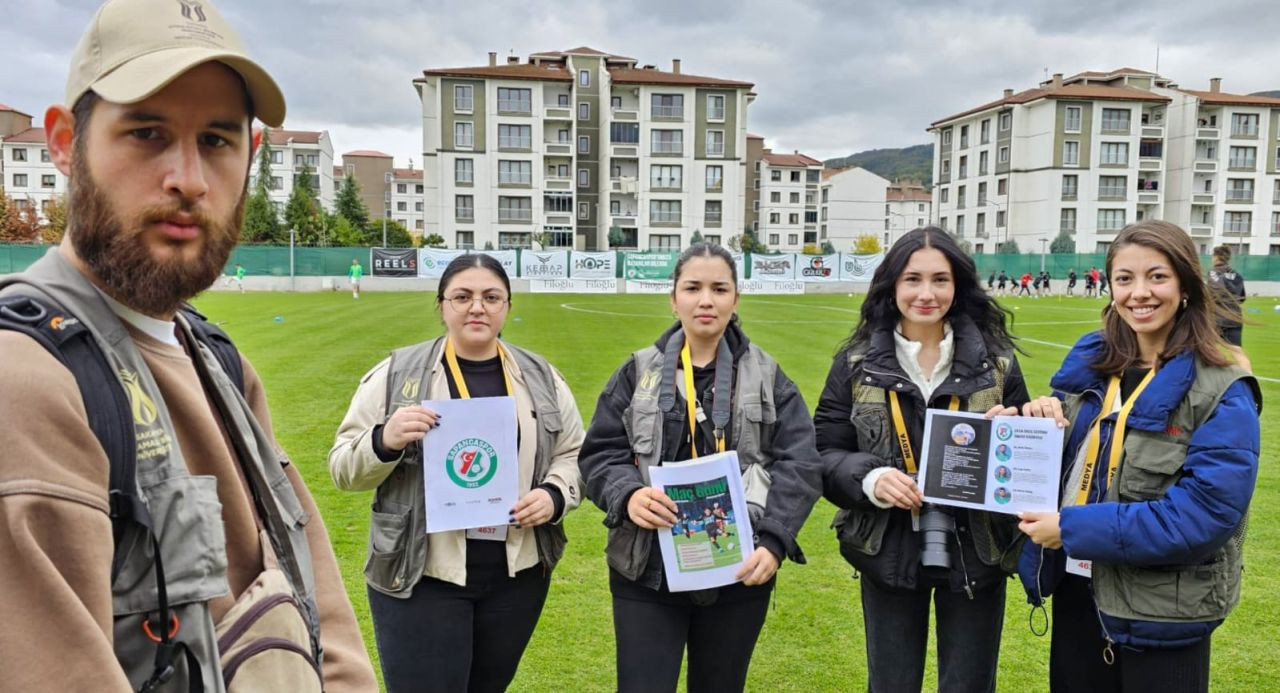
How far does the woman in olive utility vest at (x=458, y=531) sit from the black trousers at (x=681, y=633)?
43cm

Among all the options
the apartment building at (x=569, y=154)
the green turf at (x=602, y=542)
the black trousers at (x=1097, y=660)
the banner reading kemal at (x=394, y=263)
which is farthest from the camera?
the apartment building at (x=569, y=154)

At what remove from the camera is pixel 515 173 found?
213 ft

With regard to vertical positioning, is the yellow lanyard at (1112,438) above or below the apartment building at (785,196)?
below

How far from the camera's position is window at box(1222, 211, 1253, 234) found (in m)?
74.4

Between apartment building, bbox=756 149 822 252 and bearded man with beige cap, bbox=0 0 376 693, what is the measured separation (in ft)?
345

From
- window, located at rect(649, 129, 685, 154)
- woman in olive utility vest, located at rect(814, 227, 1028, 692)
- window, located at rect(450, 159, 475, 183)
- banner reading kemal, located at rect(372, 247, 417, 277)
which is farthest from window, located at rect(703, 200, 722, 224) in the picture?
woman in olive utility vest, located at rect(814, 227, 1028, 692)

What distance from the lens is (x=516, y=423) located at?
3.41 metres

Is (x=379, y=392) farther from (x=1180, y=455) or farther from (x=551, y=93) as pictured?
(x=551, y=93)

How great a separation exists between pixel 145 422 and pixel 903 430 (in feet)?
9.31

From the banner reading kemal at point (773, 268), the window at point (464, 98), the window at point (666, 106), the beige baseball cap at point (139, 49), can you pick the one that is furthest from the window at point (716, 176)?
the beige baseball cap at point (139, 49)

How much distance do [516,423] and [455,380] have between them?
34 cm

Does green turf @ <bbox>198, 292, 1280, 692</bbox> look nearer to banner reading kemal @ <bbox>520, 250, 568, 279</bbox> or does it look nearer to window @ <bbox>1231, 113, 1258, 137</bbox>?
banner reading kemal @ <bbox>520, 250, 568, 279</bbox>

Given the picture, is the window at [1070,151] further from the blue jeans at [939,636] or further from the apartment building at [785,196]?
the blue jeans at [939,636]

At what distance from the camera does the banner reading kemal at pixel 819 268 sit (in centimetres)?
4169
